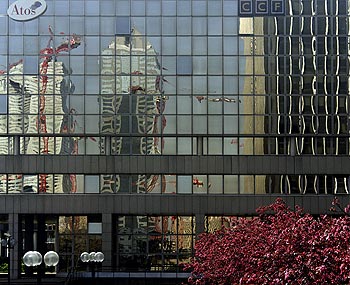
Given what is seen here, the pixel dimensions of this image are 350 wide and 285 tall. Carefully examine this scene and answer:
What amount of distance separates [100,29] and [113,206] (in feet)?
38.2

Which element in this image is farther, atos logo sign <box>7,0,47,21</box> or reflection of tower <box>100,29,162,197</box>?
atos logo sign <box>7,0,47,21</box>

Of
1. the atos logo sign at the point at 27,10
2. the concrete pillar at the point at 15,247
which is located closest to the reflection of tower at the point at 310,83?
the atos logo sign at the point at 27,10

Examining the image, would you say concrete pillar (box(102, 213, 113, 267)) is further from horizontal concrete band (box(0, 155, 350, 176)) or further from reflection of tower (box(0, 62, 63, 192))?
reflection of tower (box(0, 62, 63, 192))

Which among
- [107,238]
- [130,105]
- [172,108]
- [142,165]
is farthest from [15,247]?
[172,108]

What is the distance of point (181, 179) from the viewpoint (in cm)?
5903

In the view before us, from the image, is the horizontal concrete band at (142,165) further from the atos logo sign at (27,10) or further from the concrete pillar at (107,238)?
the atos logo sign at (27,10)

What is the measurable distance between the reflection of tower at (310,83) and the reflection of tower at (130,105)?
7815 millimetres

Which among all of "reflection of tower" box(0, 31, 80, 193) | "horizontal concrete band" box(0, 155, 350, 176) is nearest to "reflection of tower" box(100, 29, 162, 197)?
"horizontal concrete band" box(0, 155, 350, 176)

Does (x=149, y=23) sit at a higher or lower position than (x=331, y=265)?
higher

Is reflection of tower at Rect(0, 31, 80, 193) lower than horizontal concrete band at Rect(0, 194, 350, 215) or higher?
higher

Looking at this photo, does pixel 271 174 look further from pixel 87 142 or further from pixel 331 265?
pixel 331 265

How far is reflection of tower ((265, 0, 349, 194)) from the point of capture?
58906 millimetres

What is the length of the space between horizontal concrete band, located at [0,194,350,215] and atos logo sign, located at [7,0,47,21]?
11.7 meters

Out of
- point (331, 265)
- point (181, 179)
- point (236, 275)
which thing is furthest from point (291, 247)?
point (181, 179)
